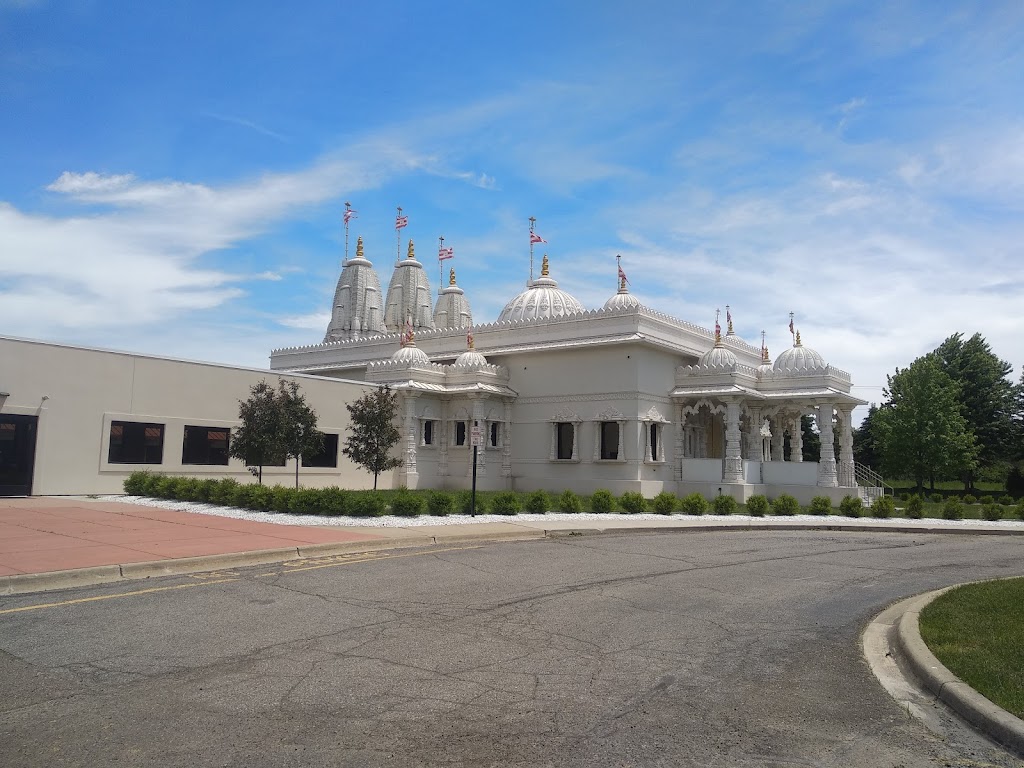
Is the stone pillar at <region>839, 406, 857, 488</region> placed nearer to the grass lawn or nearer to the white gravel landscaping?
the white gravel landscaping

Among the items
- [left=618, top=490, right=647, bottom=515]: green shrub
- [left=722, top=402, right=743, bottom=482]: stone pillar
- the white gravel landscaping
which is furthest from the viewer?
[left=722, top=402, right=743, bottom=482]: stone pillar

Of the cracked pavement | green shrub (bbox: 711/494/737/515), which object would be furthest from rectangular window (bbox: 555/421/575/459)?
the cracked pavement

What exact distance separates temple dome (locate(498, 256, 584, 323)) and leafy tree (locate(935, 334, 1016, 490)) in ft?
88.1

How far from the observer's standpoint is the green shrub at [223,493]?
69.7ft

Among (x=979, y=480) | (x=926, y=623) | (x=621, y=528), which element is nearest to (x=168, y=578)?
(x=926, y=623)

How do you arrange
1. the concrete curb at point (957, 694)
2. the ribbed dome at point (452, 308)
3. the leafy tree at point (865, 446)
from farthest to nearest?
the leafy tree at point (865, 446) → the ribbed dome at point (452, 308) → the concrete curb at point (957, 694)

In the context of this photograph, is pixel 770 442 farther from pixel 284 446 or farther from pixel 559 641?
pixel 559 641

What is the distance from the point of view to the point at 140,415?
2525 centimetres

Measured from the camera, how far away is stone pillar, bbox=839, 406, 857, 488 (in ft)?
104

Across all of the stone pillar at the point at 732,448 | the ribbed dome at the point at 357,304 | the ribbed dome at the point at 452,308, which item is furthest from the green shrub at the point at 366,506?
the ribbed dome at the point at 452,308

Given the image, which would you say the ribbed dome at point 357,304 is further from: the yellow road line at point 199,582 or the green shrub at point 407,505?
the yellow road line at point 199,582

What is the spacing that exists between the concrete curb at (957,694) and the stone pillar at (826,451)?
24.1 meters

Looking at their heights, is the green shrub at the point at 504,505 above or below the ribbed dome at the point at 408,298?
below

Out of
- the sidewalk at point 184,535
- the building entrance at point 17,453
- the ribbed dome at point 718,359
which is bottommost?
the sidewalk at point 184,535
